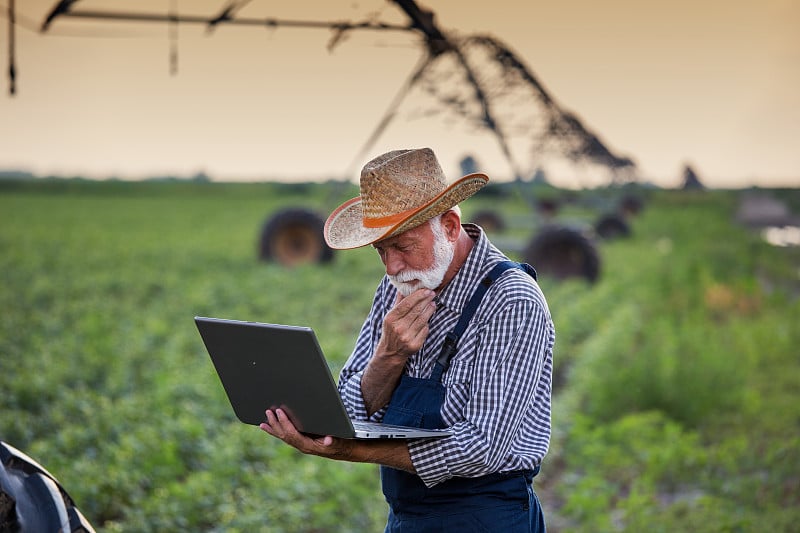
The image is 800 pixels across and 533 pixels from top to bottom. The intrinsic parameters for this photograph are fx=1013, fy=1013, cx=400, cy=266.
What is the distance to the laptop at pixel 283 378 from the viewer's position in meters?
2.32

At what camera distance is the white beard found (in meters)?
2.63

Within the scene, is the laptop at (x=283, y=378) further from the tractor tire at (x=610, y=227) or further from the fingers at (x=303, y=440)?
the tractor tire at (x=610, y=227)

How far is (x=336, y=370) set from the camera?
8125 millimetres

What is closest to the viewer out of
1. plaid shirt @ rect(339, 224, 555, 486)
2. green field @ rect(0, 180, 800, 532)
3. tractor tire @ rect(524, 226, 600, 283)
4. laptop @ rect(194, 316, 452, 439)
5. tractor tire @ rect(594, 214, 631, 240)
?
laptop @ rect(194, 316, 452, 439)

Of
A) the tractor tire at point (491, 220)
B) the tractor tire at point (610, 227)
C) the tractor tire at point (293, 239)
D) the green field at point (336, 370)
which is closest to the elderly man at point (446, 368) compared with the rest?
the green field at point (336, 370)

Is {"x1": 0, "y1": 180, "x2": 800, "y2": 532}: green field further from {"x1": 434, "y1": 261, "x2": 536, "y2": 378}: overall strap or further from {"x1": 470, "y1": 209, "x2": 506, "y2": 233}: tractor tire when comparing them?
{"x1": 470, "y1": 209, "x2": 506, "y2": 233}: tractor tire

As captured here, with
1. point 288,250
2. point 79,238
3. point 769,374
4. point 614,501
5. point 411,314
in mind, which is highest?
point 411,314

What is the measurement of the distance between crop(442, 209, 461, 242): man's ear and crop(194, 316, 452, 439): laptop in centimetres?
51

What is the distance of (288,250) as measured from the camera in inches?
709

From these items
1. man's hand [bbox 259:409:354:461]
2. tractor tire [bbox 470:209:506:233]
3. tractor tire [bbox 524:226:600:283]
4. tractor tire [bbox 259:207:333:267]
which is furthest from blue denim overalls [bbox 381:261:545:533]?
tractor tire [bbox 470:209:506:233]

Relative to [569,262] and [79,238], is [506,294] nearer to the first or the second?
[569,262]

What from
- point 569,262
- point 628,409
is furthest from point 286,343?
point 569,262

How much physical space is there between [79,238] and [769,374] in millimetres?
20029

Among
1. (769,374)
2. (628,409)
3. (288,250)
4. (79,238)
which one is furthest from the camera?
(79,238)
